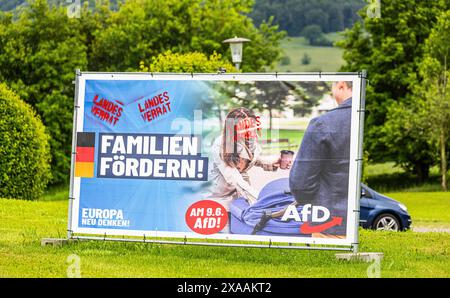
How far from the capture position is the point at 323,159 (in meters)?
12.9

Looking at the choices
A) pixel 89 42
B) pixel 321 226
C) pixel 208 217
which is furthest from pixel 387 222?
pixel 89 42

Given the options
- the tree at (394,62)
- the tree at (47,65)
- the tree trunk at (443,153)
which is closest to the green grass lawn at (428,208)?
the tree trunk at (443,153)

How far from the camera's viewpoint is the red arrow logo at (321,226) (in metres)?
12.8

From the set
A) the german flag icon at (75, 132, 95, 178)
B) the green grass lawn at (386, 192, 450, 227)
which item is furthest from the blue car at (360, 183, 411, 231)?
the german flag icon at (75, 132, 95, 178)

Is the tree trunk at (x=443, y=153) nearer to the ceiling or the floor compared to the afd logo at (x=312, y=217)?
nearer to the ceiling

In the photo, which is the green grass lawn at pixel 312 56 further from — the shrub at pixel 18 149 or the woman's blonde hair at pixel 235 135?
the woman's blonde hair at pixel 235 135

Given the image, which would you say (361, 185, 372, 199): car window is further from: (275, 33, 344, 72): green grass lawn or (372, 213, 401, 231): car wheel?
(275, 33, 344, 72): green grass lawn

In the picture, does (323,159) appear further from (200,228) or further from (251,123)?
(200,228)

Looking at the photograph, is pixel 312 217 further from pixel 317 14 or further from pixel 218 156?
pixel 317 14

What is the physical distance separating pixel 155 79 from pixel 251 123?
153 cm

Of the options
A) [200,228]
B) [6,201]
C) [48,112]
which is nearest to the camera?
[200,228]

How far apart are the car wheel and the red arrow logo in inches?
386

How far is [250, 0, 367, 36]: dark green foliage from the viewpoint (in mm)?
162000
